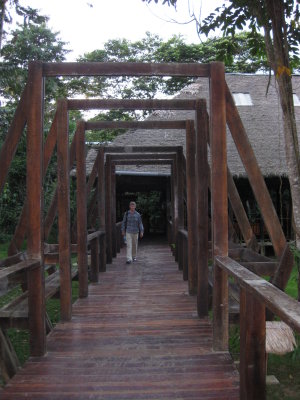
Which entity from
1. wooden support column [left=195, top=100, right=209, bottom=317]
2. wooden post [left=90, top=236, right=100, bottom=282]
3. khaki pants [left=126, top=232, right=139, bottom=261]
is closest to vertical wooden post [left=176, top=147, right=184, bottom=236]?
khaki pants [left=126, top=232, right=139, bottom=261]

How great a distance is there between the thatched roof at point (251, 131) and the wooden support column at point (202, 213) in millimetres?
7269

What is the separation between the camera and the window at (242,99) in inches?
694

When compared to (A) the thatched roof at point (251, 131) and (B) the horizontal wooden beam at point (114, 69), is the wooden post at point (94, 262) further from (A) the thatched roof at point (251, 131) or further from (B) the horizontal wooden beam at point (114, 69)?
(A) the thatched roof at point (251, 131)

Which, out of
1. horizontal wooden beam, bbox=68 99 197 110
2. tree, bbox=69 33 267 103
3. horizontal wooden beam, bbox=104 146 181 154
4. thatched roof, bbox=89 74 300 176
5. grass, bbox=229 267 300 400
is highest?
tree, bbox=69 33 267 103

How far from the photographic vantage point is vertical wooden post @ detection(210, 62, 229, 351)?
159 inches

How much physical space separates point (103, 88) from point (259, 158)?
15546 mm

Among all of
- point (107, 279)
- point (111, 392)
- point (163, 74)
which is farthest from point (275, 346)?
point (107, 279)

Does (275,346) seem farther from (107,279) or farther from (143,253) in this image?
(143,253)

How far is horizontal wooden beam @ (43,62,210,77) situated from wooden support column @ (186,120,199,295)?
1938 millimetres

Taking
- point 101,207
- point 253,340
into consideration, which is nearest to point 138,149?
point 101,207

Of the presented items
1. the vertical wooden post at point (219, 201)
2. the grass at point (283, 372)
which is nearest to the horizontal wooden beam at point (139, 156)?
the grass at point (283, 372)

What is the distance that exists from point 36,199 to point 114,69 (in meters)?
1.41

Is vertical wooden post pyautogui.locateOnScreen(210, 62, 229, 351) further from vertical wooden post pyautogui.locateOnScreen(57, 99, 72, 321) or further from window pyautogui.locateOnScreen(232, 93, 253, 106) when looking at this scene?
window pyautogui.locateOnScreen(232, 93, 253, 106)

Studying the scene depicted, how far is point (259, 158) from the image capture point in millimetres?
13531
